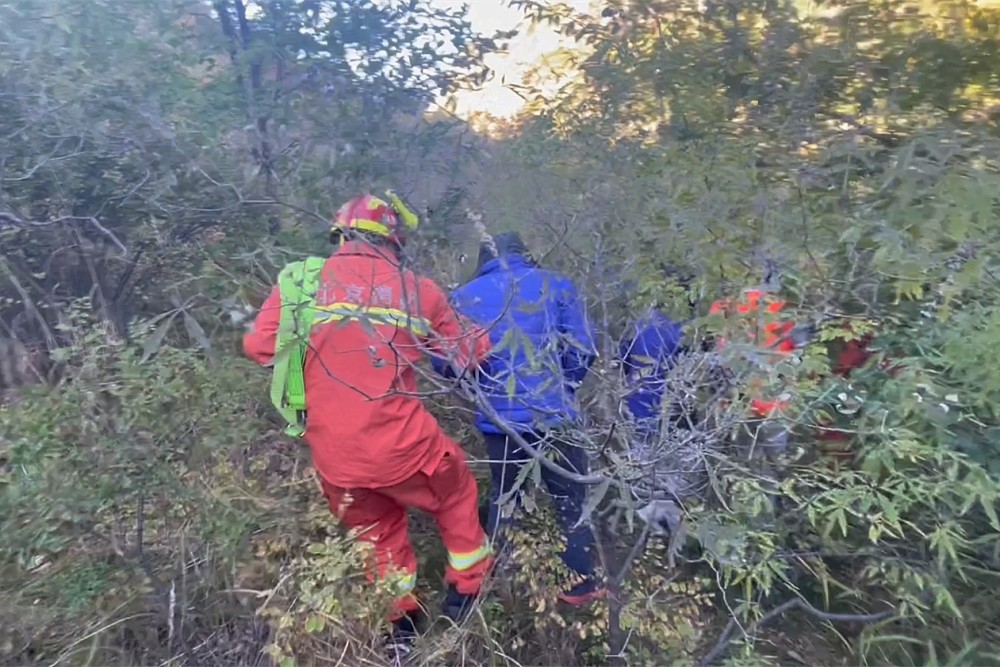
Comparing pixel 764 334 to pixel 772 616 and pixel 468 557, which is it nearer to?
pixel 772 616

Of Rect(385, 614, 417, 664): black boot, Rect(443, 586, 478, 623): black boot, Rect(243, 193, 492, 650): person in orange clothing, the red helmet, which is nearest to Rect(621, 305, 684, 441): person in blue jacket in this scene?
Rect(243, 193, 492, 650): person in orange clothing

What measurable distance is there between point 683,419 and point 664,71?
180 cm

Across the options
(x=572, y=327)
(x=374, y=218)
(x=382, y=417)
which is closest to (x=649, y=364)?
(x=572, y=327)

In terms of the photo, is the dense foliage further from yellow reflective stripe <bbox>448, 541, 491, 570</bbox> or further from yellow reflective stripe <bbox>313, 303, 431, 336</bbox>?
yellow reflective stripe <bbox>313, 303, 431, 336</bbox>

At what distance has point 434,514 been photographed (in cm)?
322

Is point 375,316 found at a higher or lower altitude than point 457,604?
higher

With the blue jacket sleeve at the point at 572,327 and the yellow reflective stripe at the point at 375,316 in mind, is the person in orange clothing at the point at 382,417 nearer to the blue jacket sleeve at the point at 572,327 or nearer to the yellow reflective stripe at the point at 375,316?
the yellow reflective stripe at the point at 375,316

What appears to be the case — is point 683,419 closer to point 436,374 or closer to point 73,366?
point 436,374

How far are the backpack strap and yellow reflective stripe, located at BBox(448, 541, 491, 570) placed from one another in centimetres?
80

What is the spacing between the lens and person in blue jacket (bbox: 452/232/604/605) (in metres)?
2.41

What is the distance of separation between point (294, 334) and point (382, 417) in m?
0.45

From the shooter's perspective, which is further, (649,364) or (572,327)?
(572,327)

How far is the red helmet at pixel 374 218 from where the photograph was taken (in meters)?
2.81

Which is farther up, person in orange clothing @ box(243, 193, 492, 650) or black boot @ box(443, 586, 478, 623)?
person in orange clothing @ box(243, 193, 492, 650)
